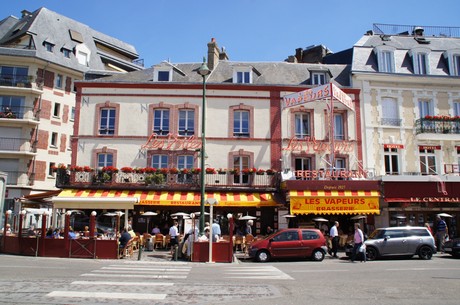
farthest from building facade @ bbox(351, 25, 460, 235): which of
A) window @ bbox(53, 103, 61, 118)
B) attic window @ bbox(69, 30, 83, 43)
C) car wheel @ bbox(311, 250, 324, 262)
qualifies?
attic window @ bbox(69, 30, 83, 43)

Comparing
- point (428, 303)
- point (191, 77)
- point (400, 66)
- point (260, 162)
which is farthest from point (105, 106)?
point (428, 303)

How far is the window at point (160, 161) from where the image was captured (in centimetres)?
A: 2345

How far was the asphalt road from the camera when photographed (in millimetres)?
8148

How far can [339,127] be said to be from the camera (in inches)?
953

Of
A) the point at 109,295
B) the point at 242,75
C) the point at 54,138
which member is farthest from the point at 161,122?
the point at 109,295

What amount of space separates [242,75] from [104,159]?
9.21 m

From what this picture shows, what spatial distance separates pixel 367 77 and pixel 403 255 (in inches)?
441

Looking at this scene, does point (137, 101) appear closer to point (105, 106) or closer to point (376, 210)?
point (105, 106)

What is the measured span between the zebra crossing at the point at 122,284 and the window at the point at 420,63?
62.6 feet

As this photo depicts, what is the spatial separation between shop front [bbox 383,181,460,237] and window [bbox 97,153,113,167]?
1477 centimetres

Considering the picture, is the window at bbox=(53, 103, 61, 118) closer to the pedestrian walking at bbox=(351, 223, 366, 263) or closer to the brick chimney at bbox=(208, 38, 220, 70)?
the brick chimney at bbox=(208, 38, 220, 70)

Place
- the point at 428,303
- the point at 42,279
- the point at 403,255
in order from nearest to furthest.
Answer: the point at 428,303 → the point at 42,279 → the point at 403,255

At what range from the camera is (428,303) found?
791 centimetres

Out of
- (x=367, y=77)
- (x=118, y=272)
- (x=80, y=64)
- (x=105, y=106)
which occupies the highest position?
(x=80, y=64)
